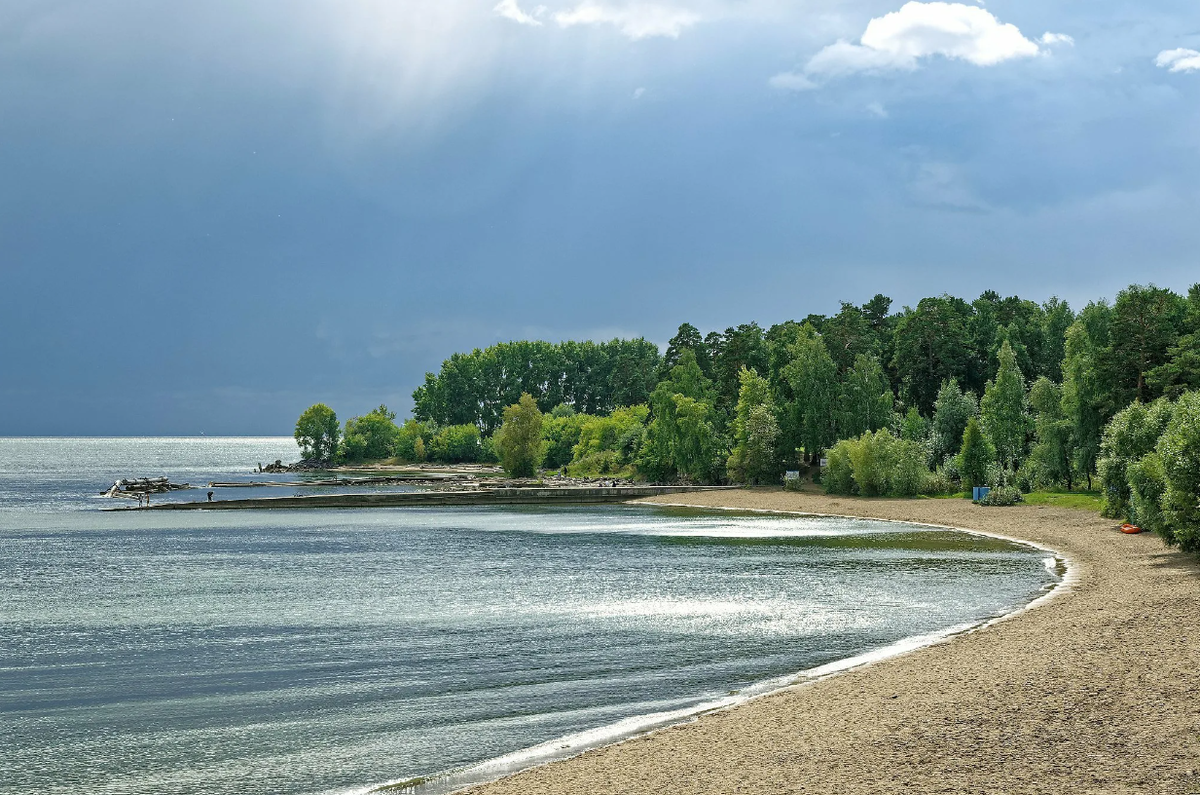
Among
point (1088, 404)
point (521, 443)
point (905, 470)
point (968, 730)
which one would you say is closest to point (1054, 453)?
point (1088, 404)

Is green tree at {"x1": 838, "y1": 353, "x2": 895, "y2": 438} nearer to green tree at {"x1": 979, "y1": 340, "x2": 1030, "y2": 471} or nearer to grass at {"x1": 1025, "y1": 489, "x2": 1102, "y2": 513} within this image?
green tree at {"x1": 979, "y1": 340, "x2": 1030, "y2": 471}

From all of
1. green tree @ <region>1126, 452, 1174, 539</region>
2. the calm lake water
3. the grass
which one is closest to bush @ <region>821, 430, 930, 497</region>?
the grass

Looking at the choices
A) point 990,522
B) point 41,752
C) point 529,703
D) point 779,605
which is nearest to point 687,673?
point 529,703

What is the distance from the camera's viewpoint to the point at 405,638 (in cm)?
2658

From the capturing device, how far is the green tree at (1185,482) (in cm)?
3180

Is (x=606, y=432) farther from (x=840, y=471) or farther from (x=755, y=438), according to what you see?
(x=840, y=471)

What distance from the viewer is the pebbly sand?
12.5m

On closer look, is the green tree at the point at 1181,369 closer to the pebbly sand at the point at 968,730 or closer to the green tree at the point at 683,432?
the pebbly sand at the point at 968,730

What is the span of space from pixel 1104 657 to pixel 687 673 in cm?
873

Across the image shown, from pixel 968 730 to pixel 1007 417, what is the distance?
76.9 metres

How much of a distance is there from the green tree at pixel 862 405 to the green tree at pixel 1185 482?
199ft

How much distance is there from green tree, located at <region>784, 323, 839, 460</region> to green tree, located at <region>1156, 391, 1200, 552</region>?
62.3m

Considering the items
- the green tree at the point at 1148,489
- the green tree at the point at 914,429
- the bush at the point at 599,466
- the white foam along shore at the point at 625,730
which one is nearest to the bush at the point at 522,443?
the bush at the point at 599,466

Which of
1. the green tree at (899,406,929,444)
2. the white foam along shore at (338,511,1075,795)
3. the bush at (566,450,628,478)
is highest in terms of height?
the green tree at (899,406,929,444)
